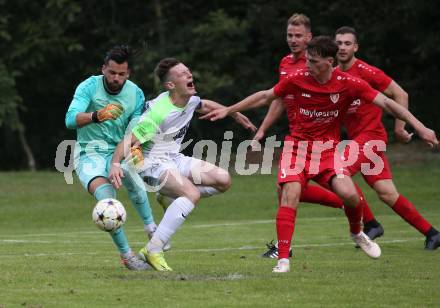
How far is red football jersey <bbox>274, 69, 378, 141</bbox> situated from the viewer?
9539 mm

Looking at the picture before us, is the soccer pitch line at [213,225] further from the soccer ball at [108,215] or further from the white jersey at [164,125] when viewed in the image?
the soccer ball at [108,215]

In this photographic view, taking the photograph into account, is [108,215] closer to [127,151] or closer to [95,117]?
[127,151]

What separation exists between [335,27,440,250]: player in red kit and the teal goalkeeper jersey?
8.59 feet

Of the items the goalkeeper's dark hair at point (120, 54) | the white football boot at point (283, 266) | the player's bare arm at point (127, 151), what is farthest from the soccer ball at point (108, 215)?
the white football boot at point (283, 266)

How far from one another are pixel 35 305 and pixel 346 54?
Result: 18.1 ft

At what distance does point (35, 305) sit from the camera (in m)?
7.25

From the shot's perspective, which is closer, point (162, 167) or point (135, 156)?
point (135, 156)

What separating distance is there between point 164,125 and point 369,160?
2.57 m

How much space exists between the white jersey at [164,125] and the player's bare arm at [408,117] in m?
1.86

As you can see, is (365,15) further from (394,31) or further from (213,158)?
(213,158)

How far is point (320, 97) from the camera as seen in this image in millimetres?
9578

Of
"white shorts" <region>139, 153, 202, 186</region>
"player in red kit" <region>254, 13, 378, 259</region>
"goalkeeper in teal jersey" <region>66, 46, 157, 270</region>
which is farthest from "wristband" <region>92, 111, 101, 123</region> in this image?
"player in red kit" <region>254, 13, 378, 259</region>

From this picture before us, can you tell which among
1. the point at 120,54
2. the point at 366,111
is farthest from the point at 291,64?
the point at 120,54

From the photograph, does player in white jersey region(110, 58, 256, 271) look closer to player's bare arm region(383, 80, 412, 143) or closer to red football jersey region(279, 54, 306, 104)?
red football jersey region(279, 54, 306, 104)
